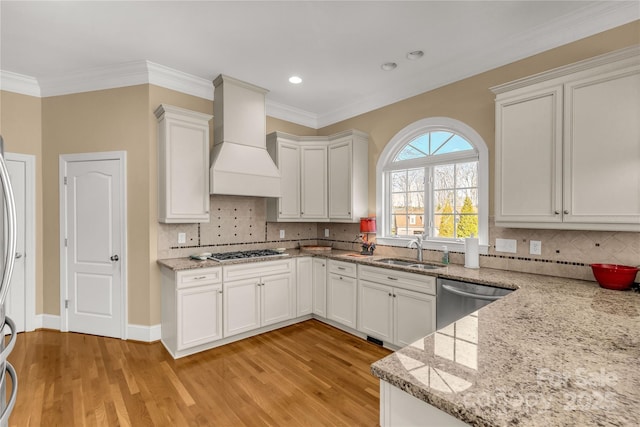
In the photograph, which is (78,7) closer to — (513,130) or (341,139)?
(341,139)

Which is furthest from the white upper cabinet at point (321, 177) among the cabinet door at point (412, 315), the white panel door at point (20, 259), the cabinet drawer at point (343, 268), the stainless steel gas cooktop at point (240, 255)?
the white panel door at point (20, 259)

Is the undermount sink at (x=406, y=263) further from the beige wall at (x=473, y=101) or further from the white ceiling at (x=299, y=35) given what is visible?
the white ceiling at (x=299, y=35)

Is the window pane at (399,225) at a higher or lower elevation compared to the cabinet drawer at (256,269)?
higher

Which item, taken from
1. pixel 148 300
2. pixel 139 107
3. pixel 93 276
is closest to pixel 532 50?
pixel 139 107

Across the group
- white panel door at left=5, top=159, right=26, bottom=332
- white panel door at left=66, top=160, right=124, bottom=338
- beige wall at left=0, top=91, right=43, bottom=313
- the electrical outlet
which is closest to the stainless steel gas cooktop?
white panel door at left=66, top=160, right=124, bottom=338

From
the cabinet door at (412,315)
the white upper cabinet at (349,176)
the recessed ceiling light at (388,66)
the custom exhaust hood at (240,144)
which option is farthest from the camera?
the white upper cabinet at (349,176)

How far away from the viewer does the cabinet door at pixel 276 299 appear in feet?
11.4

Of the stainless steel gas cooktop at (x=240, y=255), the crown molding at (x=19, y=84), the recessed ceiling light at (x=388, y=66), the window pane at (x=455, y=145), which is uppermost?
the recessed ceiling light at (x=388, y=66)

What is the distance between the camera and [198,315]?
9.75ft

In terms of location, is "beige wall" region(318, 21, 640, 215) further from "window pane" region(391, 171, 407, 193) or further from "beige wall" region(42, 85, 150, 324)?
"beige wall" region(42, 85, 150, 324)

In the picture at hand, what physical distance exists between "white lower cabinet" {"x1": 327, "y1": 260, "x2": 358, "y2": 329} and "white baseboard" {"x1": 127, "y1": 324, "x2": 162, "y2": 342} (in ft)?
6.37

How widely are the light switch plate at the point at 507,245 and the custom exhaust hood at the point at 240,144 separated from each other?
2504mm

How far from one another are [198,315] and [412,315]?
2092 mm

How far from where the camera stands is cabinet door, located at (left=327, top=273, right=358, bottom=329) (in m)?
3.41
